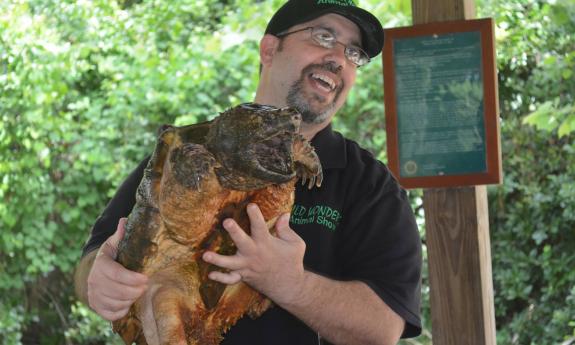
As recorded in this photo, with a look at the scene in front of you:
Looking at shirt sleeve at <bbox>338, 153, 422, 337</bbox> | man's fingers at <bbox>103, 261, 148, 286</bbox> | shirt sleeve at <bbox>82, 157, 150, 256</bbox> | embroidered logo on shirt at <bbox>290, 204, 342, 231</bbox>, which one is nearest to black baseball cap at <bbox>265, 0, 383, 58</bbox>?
shirt sleeve at <bbox>338, 153, 422, 337</bbox>

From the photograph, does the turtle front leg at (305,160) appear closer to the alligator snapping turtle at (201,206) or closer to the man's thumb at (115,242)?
the alligator snapping turtle at (201,206)

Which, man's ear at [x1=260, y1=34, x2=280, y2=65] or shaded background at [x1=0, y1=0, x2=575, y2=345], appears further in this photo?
shaded background at [x1=0, y1=0, x2=575, y2=345]

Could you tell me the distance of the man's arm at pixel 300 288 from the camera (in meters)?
1.77

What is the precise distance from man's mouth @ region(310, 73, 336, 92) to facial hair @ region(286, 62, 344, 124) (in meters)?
0.02

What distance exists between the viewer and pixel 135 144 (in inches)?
307

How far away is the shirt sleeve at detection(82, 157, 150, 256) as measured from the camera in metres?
2.55

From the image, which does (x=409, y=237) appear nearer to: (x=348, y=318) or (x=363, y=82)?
(x=348, y=318)

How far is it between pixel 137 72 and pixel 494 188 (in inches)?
122

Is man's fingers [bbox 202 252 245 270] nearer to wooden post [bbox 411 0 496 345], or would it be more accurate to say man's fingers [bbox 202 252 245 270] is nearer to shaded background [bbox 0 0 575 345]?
wooden post [bbox 411 0 496 345]

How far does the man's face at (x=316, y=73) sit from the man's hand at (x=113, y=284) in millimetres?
837

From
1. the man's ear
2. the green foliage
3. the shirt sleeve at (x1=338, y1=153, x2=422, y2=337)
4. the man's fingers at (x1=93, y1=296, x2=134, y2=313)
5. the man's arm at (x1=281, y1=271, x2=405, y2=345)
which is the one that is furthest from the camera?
the green foliage

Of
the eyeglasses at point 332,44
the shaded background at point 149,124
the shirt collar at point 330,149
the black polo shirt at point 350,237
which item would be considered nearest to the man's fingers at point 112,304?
the black polo shirt at point 350,237

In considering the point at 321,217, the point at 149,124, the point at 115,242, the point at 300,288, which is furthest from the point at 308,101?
the point at 149,124

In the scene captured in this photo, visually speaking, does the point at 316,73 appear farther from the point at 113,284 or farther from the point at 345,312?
the point at 113,284
